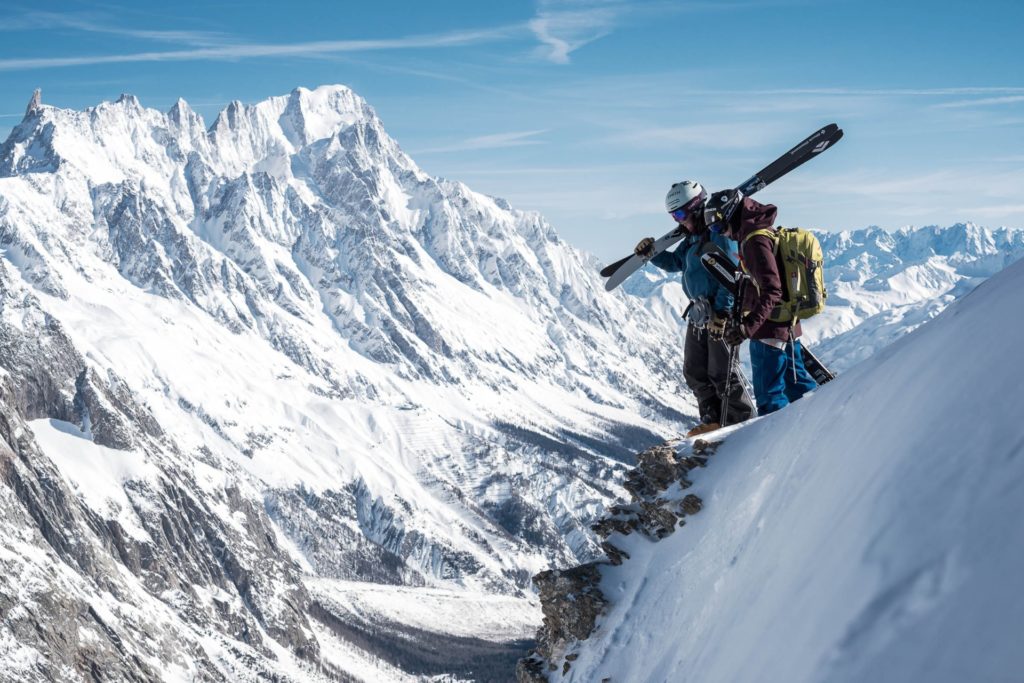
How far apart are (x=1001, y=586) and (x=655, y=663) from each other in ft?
23.1

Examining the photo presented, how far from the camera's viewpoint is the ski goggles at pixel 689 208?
1466 cm

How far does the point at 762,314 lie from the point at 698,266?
7.20 ft

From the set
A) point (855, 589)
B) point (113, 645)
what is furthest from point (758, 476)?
point (113, 645)

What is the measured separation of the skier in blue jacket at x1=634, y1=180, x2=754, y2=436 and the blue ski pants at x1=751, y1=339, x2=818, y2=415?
525 millimetres

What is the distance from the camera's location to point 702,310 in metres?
15.5

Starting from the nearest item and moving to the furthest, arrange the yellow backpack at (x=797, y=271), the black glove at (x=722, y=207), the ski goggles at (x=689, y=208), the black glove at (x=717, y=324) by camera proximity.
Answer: the yellow backpack at (x=797, y=271), the black glove at (x=722, y=207), the ski goggles at (x=689, y=208), the black glove at (x=717, y=324)

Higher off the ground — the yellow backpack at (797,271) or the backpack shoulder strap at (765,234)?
the backpack shoulder strap at (765,234)

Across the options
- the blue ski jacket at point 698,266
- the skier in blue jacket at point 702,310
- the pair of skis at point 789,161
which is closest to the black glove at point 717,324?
the skier in blue jacket at point 702,310

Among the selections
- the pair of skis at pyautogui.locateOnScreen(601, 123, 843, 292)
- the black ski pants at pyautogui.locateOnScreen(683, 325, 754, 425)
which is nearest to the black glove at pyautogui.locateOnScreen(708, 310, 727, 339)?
the black ski pants at pyautogui.locateOnScreen(683, 325, 754, 425)

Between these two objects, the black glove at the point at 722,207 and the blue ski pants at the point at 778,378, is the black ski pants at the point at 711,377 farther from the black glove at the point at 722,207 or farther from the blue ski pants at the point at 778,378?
the black glove at the point at 722,207

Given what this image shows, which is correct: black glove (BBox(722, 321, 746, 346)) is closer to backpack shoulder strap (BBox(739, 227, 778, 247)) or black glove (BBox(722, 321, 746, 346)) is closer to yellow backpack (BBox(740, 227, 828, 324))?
yellow backpack (BBox(740, 227, 828, 324))

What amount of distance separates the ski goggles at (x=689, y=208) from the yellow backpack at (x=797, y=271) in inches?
52.0

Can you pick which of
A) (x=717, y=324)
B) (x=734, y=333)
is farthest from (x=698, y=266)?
(x=734, y=333)

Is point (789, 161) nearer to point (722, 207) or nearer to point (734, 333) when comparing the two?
point (722, 207)
